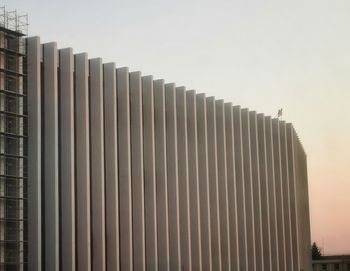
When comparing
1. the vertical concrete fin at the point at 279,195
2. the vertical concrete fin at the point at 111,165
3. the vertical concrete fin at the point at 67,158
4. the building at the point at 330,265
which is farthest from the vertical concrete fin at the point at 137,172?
the building at the point at 330,265

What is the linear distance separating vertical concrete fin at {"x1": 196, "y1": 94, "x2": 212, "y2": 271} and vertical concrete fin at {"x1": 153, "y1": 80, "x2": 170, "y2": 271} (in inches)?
302

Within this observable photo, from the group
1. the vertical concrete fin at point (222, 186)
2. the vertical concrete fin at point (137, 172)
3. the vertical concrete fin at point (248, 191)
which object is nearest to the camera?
the vertical concrete fin at point (137, 172)

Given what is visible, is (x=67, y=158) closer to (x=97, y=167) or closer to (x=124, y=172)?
(x=97, y=167)

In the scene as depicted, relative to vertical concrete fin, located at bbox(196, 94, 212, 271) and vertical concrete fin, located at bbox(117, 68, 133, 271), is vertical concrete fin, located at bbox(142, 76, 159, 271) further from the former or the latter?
vertical concrete fin, located at bbox(196, 94, 212, 271)

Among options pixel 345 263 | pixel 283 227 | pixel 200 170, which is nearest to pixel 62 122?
pixel 200 170

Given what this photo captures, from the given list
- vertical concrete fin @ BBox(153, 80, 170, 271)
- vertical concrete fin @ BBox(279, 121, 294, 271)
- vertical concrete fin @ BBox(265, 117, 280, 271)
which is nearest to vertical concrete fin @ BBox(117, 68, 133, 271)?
vertical concrete fin @ BBox(153, 80, 170, 271)

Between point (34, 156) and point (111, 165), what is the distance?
28.7 feet

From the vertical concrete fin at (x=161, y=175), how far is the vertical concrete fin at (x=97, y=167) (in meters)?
8.87

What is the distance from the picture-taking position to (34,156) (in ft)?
168

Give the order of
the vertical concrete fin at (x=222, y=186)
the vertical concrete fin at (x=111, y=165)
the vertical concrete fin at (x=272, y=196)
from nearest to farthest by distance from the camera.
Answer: the vertical concrete fin at (x=111, y=165), the vertical concrete fin at (x=222, y=186), the vertical concrete fin at (x=272, y=196)

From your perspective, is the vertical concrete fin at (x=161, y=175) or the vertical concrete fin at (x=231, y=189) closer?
the vertical concrete fin at (x=161, y=175)

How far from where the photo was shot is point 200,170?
72875 mm

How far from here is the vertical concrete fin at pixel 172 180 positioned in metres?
66.0

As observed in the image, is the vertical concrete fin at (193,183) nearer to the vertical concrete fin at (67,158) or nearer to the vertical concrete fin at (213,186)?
the vertical concrete fin at (213,186)
